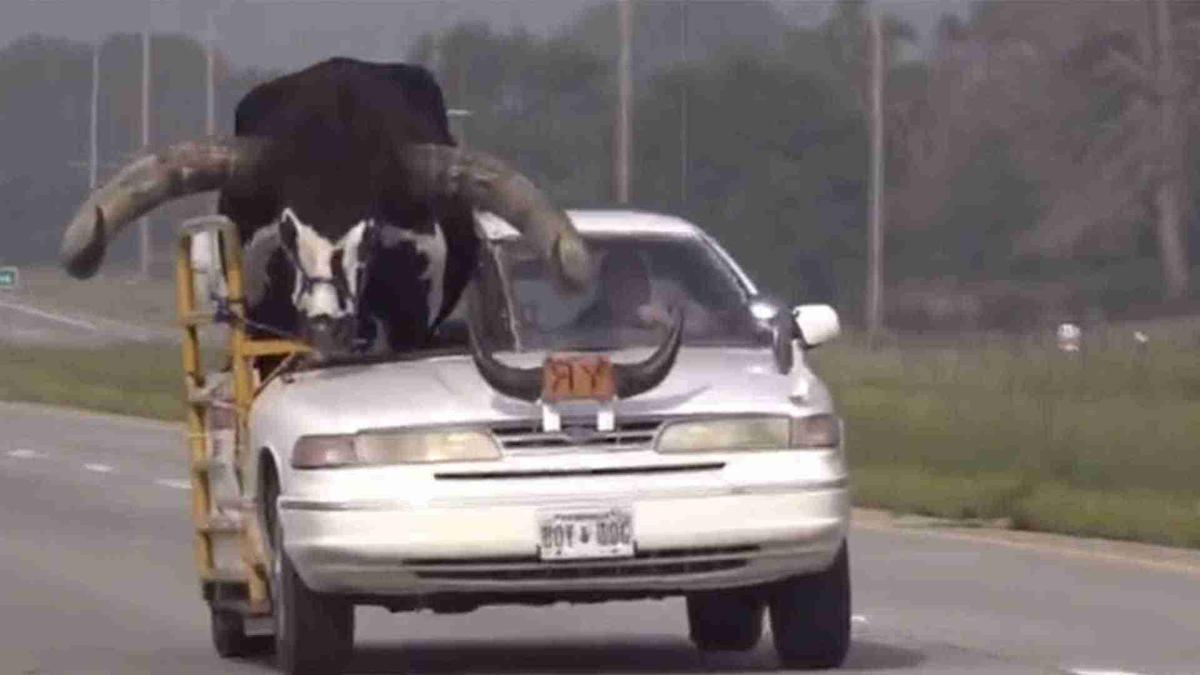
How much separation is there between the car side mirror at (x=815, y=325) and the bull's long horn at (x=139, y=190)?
2.31 meters

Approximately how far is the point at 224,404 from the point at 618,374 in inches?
85.8

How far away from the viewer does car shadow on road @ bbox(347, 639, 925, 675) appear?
15258 mm

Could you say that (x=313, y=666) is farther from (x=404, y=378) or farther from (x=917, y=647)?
(x=917, y=647)

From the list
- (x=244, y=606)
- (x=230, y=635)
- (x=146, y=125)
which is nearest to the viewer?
(x=244, y=606)

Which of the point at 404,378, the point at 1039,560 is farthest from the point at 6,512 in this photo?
the point at 404,378

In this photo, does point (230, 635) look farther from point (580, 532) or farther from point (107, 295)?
point (107, 295)

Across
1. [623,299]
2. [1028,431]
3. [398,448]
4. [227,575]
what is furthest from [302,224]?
[1028,431]

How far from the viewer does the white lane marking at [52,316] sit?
9519 cm

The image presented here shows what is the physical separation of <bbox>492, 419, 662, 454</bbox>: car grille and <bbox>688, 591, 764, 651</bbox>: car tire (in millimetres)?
1577

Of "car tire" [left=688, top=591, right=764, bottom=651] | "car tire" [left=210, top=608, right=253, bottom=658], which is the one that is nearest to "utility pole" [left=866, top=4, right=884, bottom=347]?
"car tire" [left=688, top=591, right=764, bottom=651]

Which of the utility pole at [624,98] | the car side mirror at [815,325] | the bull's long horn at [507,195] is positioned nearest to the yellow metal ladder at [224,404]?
the bull's long horn at [507,195]

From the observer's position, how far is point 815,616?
576 inches

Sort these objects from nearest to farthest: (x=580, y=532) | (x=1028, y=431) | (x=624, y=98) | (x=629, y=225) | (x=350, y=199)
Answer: (x=580, y=532) → (x=350, y=199) → (x=629, y=225) → (x=1028, y=431) → (x=624, y=98)

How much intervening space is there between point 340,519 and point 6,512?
1479 centimetres
